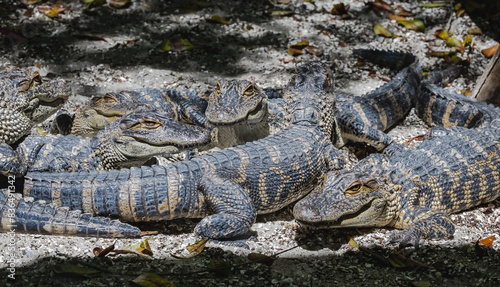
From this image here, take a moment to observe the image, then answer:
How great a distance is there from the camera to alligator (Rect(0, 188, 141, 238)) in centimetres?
329

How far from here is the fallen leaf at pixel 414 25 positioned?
20.4 feet

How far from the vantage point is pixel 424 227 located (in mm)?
3607

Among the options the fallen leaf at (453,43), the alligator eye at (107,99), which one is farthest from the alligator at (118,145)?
the fallen leaf at (453,43)

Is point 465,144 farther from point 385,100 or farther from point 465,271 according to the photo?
point 465,271

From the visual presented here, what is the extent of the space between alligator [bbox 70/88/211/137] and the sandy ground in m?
0.40

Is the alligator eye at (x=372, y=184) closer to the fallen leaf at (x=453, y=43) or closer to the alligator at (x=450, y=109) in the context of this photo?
the alligator at (x=450, y=109)

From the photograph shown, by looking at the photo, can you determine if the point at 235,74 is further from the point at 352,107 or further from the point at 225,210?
the point at 225,210

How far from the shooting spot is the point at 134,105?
4391 millimetres

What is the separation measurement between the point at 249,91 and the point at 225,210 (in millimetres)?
1129

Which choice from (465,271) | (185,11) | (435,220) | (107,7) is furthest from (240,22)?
(465,271)

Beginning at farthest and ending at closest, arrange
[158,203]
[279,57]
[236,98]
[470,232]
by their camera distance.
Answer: [279,57] < [236,98] < [470,232] < [158,203]

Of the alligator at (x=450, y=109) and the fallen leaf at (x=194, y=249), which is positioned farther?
the alligator at (x=450, y=109)

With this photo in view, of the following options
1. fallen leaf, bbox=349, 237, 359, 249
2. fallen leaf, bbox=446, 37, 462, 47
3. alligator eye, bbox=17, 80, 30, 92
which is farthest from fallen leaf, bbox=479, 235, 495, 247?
alligator eye, bbox=17, 80, 30, 92

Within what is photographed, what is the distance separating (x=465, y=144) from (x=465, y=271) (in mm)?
1348
